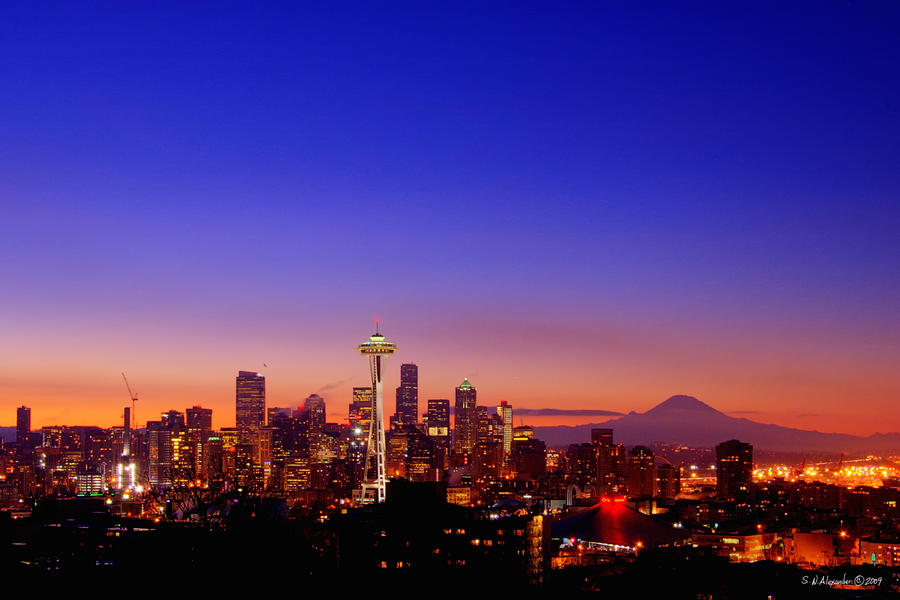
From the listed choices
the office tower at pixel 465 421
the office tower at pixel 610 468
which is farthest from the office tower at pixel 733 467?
the office tower at pixel 465 421

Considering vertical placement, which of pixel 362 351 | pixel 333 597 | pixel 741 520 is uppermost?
pixel 362 351

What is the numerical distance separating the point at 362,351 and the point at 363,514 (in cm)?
3383

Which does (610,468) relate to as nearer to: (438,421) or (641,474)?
(641,474)

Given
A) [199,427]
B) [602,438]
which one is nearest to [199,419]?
[199,427]

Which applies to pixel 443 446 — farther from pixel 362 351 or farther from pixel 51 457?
pixel 362 351

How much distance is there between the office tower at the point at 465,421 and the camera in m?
138

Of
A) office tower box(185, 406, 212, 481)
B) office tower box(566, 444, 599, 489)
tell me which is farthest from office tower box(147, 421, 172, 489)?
office tower box(566, 444, 599, 489)

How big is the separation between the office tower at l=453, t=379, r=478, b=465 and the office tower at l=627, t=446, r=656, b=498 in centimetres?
2440

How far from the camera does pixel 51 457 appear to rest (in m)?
112

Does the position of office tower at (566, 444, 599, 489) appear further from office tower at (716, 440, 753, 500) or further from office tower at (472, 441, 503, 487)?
office tower at (716, 440, 753, 500)

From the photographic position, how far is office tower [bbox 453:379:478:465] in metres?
138

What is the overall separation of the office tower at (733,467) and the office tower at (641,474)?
748 cm

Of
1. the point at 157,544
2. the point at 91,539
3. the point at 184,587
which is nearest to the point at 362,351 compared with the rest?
the point at 91,539

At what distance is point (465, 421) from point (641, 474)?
3805 centimetres
